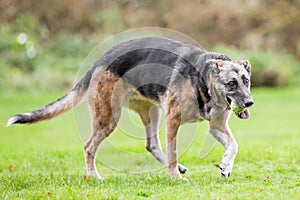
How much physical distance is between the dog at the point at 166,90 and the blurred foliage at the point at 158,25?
1642cm

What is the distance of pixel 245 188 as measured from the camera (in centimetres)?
571

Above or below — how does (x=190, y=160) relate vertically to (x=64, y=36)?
below

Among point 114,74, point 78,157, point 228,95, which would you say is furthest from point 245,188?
point 78,157

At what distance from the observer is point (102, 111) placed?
7.09 meters

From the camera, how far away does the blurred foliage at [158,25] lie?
80.7ft

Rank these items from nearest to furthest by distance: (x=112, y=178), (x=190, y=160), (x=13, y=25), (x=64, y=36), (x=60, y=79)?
(x=112, y=178) → (x=190, y=160) → (x=60, y=79) → (x=13, y=25) → (x=64, y=36)

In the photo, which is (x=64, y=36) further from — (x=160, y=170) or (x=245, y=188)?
(x=245, y=188)

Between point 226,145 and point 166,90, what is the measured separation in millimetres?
1018

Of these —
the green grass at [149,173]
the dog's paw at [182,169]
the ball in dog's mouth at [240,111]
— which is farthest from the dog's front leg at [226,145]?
the dog's paw at [182,169]

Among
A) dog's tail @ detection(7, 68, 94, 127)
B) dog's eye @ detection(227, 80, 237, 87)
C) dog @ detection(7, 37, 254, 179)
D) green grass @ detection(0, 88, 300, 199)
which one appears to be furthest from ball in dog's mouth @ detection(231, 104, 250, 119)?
dog's tail @ detection(7, 68, 94, 127)

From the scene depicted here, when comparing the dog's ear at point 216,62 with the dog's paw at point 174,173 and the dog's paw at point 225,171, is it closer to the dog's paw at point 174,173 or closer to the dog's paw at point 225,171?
the dog's paw at point 225,171

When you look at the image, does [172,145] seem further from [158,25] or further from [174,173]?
[158,25]

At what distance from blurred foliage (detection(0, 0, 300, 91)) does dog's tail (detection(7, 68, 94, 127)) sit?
1618 centimetres

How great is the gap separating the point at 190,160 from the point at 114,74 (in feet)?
7.62
